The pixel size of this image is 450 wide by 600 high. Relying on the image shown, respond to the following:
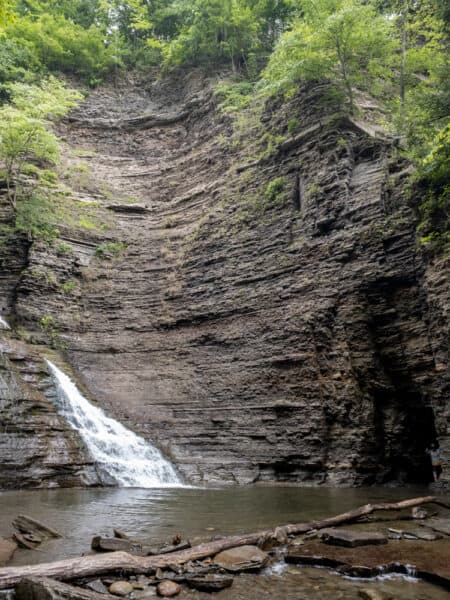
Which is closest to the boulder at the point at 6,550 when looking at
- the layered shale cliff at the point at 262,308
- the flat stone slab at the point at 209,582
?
the flat stone slab at the point at 209,582

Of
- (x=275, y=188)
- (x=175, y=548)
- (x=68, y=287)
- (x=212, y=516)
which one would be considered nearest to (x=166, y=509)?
(x=212, y=516)

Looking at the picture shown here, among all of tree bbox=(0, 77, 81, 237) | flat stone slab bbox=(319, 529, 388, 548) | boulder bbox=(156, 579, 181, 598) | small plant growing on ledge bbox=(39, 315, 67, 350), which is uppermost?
tree bbox=(0, 77, 81, 237)

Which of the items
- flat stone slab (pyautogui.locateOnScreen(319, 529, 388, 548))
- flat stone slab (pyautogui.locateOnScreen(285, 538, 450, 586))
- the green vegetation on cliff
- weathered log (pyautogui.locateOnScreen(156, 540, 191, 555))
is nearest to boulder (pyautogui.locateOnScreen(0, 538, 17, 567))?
weathered log (pyautogui.locateOnScreen(156, 540, 191, 555))

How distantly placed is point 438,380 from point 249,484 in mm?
5850

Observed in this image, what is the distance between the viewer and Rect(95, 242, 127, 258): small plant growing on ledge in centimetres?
2153

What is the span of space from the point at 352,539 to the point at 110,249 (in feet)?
61.0

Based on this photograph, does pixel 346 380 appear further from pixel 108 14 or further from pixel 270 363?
pixel 108 14

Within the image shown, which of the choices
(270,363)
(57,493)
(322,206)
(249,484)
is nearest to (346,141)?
(322,206)

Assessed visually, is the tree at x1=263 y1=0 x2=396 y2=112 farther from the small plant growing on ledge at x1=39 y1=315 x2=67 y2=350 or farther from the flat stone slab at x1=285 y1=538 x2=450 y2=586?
the flat stone slab at x1=285 y1=538 x2=450 y2=586

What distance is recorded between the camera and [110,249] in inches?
856

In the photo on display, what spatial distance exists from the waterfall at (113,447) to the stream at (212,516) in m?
1.02

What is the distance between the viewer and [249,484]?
12.9m

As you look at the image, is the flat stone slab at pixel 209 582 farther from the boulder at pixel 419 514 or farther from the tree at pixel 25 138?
the tree at pixel 25 138

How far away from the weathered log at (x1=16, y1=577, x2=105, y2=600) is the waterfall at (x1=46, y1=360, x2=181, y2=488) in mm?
9071
